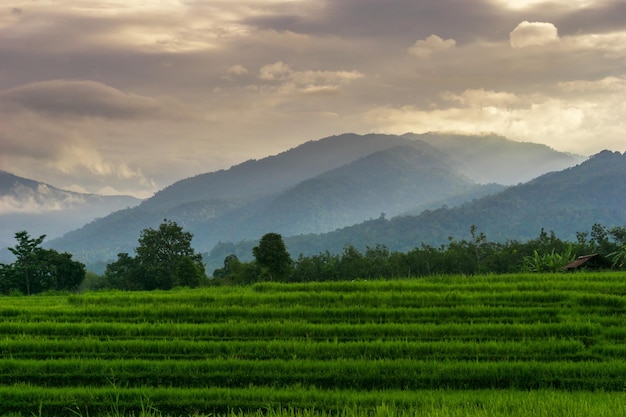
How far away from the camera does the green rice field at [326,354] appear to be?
984cm

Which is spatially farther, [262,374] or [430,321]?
[430,321]

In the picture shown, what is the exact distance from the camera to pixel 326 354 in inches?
488

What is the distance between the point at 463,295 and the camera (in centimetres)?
1725

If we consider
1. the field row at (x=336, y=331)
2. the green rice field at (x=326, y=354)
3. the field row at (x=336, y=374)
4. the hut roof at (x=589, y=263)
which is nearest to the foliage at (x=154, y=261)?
the hut roof at (x=589, y=263)

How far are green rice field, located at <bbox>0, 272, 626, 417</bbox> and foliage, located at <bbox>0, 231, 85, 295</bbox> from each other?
3976 cm

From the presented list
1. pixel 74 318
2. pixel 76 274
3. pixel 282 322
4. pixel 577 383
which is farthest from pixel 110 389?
pixel 76 274

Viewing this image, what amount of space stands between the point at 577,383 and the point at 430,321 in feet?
15.6

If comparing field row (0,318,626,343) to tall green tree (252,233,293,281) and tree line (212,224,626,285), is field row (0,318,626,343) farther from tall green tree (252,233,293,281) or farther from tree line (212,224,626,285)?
tree line (212,224,626,285)

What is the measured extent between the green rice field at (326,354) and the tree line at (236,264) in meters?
31.4

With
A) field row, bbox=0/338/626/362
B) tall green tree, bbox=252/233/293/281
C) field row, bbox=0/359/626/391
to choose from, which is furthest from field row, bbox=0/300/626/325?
tall green tree, bbox=252/233/293/281

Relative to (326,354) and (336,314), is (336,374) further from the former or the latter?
(336,314)

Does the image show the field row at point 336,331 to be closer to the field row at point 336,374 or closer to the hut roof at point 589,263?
the field row at point 336,374

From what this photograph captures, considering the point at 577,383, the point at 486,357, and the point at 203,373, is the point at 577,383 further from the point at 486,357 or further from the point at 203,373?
the point at 203,373

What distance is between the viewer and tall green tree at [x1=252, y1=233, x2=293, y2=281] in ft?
161
